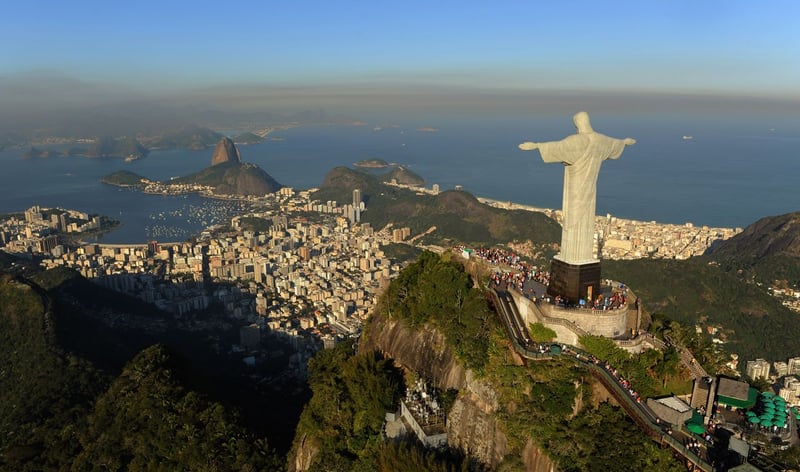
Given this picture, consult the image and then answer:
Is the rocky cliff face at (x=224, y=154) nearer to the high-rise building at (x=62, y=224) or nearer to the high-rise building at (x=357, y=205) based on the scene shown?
the high-rise building at (x=62, y=224)

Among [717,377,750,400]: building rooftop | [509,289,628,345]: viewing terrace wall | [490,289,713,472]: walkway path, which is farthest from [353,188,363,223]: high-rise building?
[717,377,750,400]: building rooftop

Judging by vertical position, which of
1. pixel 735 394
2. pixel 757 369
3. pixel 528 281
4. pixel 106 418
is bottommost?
pixel 757 369

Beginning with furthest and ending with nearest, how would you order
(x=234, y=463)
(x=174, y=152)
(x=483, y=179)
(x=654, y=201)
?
(x=174, y=152)
(x=483, y=179)
(x=654, y=201)
(x=234, y=463)

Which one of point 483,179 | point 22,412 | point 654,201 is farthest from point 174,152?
point 22,412

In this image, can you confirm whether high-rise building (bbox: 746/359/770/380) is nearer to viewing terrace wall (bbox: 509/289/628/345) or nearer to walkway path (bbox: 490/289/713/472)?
viewing terrace wall (bbox: 509/289/628/345)

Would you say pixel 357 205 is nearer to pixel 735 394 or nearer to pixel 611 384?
pixel 611 384

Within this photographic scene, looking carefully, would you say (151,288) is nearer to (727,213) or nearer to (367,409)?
(367,409)

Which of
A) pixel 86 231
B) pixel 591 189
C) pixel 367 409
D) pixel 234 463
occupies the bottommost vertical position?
pixel 86 231

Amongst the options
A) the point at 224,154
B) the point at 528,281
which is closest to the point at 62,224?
the point at 224,154
